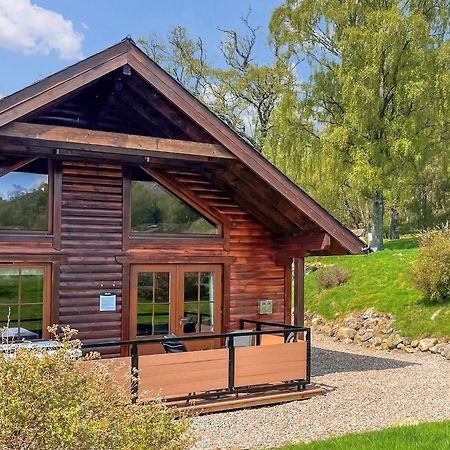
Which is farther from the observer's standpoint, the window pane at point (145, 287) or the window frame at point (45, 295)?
the window pane at point (145, 287)

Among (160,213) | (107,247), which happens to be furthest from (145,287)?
(160,213)

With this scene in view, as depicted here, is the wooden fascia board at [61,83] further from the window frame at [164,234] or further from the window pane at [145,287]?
the window pane at [145,287]

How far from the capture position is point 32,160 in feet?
30.1

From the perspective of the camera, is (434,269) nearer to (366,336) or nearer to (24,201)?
(366,336)

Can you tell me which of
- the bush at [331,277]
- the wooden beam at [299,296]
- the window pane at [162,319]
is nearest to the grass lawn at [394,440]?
the wooden beam at [299,296]

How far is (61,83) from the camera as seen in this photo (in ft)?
25.0

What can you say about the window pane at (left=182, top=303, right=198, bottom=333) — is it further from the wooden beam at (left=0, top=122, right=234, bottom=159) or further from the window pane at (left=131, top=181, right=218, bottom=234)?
the wooden beam at (left=0, top=122, right=234, bottom=159)

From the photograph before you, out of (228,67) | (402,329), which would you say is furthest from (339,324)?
(228,67)

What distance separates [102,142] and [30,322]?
3.18m

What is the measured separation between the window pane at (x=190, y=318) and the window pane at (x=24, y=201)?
2.82m

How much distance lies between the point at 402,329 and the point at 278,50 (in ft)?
50.9

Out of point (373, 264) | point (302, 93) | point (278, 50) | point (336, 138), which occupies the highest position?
point (278, 50)

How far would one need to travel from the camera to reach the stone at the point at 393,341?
14.7 m

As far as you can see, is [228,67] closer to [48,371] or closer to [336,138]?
[336,138]
